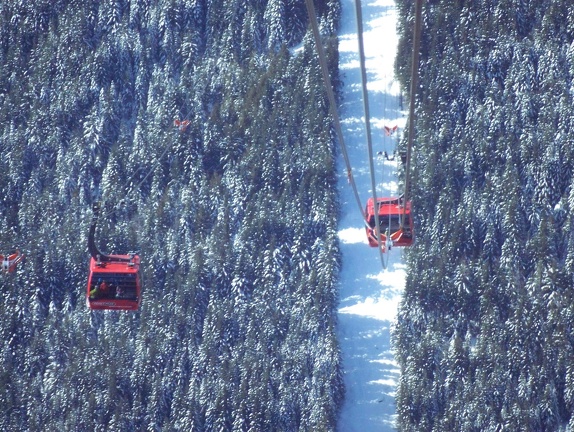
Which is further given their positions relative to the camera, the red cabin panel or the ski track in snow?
the ski track in snow

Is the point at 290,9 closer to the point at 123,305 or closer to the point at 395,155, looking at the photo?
the point at 395,155

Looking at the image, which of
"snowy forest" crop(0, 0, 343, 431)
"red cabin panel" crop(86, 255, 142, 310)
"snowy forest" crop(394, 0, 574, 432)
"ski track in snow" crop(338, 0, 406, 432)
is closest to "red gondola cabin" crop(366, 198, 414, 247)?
"red cabin panel" crop(86, 255, 142, 310)

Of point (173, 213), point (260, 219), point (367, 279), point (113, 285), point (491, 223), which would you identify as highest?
point (113, 285)

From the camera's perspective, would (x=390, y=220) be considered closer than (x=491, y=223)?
Yes

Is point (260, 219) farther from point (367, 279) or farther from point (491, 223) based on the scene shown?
point (491, 223)

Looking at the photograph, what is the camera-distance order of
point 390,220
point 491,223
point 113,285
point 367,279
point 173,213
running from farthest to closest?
point 173,213 < point 491,223 < point 367,279 < point 390,220 < point 113,285

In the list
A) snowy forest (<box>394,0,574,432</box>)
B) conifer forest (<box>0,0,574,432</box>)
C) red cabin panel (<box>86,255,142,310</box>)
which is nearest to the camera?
red cabin panel (<box>86,255,142,310</box>)

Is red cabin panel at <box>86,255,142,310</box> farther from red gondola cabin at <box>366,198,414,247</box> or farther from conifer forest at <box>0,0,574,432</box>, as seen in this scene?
conifer forest at <box>0,0,574,432</box>

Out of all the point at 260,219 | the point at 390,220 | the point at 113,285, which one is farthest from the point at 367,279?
the point at 113,285
